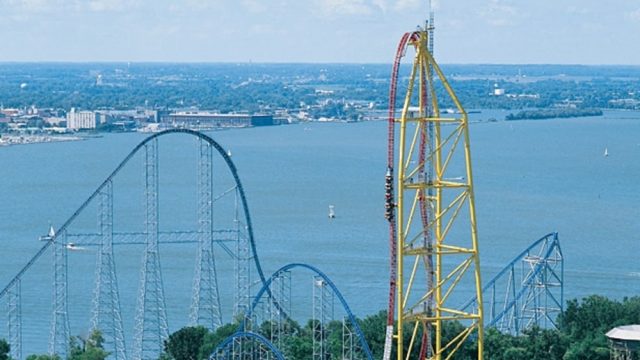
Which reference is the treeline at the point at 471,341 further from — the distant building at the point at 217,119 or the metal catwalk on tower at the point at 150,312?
the distant building at the point at 217,119

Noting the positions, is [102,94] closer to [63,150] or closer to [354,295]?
[63,150]

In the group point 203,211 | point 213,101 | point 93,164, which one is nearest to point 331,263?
point 203,211

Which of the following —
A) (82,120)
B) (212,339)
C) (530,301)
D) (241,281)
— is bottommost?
(82,120)

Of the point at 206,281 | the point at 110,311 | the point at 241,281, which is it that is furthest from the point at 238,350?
the point at 241,281

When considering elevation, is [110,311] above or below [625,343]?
below

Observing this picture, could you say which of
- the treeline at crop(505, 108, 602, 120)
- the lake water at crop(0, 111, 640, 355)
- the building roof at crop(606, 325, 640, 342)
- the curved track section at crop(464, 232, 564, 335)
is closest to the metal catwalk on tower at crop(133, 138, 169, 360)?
the lake water at crop(0, 111, 640, 355)

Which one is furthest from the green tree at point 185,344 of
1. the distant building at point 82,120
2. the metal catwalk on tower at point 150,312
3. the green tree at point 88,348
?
the distant building at point 82,120

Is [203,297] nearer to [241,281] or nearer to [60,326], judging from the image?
[241,281]
